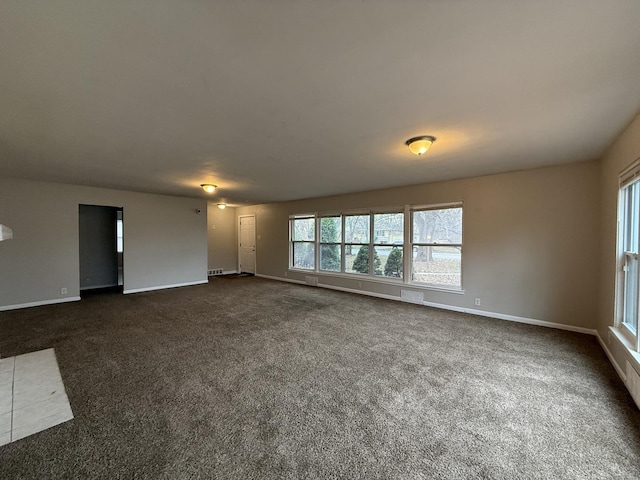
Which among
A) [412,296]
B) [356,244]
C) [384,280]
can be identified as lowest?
[412,296]

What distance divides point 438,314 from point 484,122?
328 centimetres

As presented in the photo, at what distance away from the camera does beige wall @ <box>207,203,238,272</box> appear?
9.09 meters

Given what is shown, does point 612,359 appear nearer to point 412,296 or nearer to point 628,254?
point 628,254

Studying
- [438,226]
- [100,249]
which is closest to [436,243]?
[438,226]

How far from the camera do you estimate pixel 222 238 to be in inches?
369

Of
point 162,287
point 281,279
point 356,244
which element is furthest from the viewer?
point 281,279

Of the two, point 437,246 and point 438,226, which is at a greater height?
point 438,226

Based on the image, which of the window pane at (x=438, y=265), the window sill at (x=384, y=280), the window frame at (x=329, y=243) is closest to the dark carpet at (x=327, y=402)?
the window sill at (x=384, y=280)

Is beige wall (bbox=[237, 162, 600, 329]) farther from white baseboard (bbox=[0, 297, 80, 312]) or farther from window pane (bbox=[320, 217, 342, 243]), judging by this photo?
white baseboard (bbox=[0, 297, 80, 312])

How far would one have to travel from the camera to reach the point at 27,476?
1497mm

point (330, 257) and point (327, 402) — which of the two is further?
point (330, 257)

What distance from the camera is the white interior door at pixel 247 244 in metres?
9.00

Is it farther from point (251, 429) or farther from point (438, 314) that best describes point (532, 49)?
point (438, 314)

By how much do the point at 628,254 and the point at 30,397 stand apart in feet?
19.1
